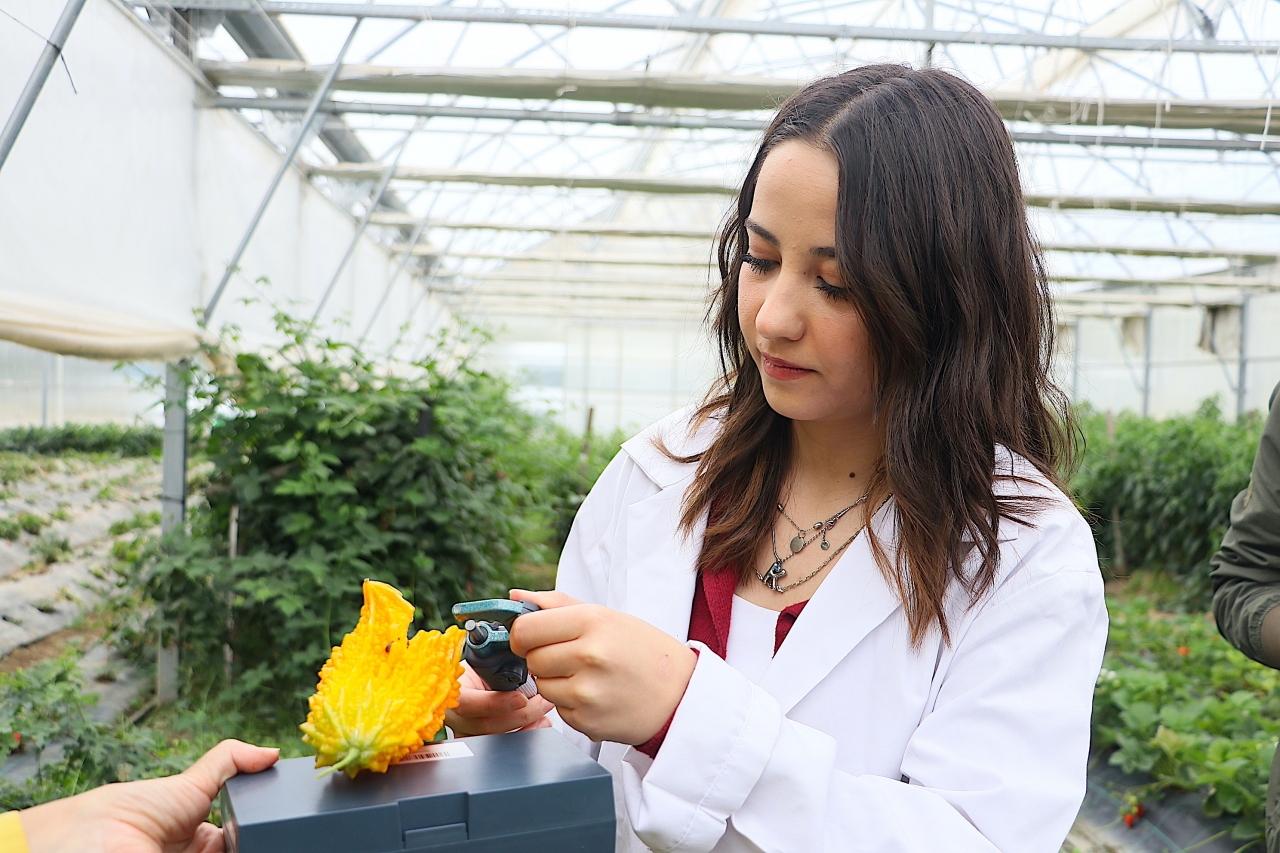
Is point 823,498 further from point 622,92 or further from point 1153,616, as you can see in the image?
point 1153,616

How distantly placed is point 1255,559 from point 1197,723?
2.78 meters

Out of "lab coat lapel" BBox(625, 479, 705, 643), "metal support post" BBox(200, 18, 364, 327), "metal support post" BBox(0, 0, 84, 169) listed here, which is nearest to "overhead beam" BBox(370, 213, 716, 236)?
"metal support post" BBox(200, 18, 364, 327)

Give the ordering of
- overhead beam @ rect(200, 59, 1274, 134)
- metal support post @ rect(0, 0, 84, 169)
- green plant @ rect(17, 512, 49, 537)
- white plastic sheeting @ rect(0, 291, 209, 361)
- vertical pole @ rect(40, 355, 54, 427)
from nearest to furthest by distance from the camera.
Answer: metal support post @ rect(0, 0, 84, 169)
white plastic sheeting @ rect(0, 291, 209, 361)
green plant @ rect(17, 512, 49, 537)
vertical pole @ rect(40, 355, 54, 427)
overhead beam @ rect(200, 59, 1274, 134)

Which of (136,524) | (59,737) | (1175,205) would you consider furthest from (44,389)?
(1175,205)

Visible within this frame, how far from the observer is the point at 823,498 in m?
1.17

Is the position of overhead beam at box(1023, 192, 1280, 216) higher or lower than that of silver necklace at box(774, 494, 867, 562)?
higher

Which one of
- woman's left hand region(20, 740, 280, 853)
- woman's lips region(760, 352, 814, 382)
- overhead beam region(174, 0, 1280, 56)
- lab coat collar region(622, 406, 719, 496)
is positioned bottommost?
woman's left hand region(20, 740, 280, 853)

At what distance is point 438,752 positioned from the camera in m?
0.85

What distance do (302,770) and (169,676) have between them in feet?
13.8

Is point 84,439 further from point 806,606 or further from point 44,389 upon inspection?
point 806,606

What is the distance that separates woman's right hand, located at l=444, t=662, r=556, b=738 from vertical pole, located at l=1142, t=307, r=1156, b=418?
18.3 metres

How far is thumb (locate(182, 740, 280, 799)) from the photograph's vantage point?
0.82 m

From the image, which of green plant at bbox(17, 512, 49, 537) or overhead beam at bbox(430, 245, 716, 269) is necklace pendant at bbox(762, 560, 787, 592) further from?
overhead beam at bbox(430, 245, 716, 269)

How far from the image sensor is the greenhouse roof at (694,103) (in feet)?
17.6
